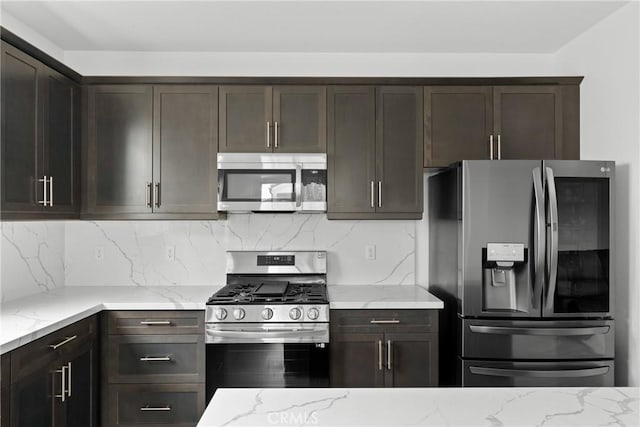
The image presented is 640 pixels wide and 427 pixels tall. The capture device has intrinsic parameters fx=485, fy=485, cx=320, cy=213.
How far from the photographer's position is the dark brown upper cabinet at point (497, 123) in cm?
315

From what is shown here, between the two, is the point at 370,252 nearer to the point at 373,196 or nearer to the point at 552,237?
the point at 373,196

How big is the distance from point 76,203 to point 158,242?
0.62 m

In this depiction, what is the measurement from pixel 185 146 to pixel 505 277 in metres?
2.12

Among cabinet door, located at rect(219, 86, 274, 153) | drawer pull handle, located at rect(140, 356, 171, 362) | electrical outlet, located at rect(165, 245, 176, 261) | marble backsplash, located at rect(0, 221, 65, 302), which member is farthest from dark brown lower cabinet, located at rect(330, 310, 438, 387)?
marble backsplash, located at rect(0, 221, 65, 302)

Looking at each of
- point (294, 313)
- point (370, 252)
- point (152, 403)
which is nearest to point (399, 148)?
point (370, 252)

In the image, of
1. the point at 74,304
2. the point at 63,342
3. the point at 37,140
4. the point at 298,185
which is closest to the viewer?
the point at 63,342

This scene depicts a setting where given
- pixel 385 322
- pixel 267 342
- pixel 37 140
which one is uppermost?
pixel 37 140

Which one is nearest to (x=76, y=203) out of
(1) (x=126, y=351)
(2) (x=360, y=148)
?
(1) (x=126, y=351)

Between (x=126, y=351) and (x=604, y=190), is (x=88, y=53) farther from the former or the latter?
(x=604, y=190)

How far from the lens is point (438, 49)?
11.1 ft

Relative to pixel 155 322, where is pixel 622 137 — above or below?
above

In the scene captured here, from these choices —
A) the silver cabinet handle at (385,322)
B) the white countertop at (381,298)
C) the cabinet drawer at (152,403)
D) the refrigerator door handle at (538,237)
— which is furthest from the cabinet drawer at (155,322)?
the refrigerator door handle at (538,237)

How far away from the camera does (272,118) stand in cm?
316

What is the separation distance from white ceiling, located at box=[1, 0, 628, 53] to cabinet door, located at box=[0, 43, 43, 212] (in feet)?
1.44
